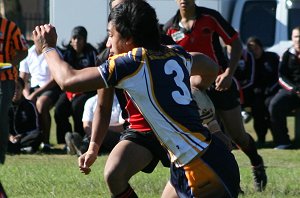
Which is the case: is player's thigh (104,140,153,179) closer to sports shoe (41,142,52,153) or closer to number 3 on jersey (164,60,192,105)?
number 3 on jersey (164,60,192,105)

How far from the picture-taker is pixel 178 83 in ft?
15.4

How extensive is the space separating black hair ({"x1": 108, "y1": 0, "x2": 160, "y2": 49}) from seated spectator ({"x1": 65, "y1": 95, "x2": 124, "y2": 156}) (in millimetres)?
6503

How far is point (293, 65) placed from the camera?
40.8 feet

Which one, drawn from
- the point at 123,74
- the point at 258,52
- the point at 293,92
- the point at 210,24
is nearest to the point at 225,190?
the point at 123,74

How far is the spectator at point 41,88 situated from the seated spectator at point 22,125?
0.33 meters

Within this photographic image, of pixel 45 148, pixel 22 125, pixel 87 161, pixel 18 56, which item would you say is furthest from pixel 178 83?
pixel 45 148

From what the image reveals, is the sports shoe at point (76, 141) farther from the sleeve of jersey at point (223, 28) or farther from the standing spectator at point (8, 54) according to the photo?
the sleeve of jersey at point (223, 28)

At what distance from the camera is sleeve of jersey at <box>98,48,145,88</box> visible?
4551 mm

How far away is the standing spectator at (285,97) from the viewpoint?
12430mm

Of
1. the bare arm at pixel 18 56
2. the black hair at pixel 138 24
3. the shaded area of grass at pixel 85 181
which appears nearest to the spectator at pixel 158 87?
the black hair at pixel 138 24

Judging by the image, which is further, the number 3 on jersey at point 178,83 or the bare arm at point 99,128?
the bare arm at point 99,128

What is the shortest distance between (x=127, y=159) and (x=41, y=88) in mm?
7550

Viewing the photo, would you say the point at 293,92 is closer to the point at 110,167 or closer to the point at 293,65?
the point at 293,65

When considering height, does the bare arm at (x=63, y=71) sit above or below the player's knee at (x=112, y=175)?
above
